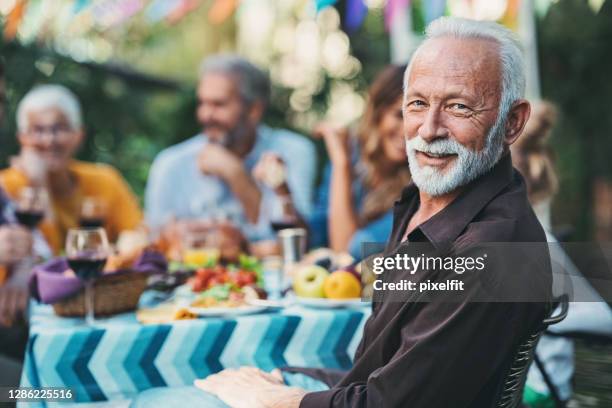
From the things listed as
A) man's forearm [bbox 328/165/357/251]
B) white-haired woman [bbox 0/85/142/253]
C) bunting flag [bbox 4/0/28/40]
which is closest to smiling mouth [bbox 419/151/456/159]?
man's forearm [bbox 328/165/357/251]

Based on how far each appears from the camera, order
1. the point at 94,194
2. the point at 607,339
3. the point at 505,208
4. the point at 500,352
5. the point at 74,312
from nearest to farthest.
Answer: the point at 500,352 < the point at 505,208 < the point at 74,312 < the point at 607,339 < the point at 94,194

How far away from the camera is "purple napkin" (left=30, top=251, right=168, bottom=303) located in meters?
1.98

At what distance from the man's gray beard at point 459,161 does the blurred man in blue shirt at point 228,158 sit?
2.25 metres

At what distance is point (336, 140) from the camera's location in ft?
11.9

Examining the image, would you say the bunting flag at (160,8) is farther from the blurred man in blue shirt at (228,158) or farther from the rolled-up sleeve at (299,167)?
the rolled-up sleeve at (299,167)

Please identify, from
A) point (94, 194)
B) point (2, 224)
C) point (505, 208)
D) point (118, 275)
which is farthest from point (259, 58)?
point (505, 208)

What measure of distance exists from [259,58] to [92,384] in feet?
24.8

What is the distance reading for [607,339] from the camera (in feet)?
7.38

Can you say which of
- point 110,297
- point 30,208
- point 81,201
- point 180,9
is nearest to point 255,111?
point 81,201

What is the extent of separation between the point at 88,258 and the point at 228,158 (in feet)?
Answer: 6.73

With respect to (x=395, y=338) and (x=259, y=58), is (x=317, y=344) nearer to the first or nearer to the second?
(x=395, y=338)

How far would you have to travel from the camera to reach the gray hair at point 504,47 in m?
1.52

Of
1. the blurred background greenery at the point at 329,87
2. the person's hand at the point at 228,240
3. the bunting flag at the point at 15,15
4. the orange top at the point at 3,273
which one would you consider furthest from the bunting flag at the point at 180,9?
the orange top at the point at 3,273

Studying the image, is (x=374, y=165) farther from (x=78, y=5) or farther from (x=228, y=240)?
(x=78, y=5)
